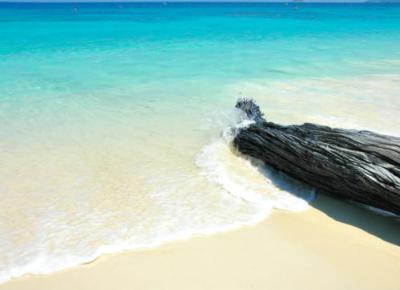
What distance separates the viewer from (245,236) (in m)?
4.22

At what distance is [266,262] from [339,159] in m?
1.54

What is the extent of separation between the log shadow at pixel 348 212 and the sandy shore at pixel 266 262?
0.04 feet

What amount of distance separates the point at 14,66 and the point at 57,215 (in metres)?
10.9

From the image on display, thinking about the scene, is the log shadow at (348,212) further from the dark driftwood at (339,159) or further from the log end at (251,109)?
the log end at (251,109)

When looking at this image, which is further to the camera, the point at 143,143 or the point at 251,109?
the point at 251,109

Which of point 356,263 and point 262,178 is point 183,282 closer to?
point 356,263

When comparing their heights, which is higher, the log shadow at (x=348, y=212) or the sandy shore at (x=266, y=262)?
the log shadow at (x=348, y=212)

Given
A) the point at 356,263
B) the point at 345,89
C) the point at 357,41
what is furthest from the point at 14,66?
the point at 357,41

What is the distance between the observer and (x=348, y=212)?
4605 millimetres

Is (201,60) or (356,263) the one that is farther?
(201,60)

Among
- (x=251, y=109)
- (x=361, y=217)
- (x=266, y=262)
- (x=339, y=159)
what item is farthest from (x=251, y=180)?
(x=251, y=109)

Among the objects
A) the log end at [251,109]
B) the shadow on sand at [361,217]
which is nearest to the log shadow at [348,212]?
the shadow on sand at [361,217]

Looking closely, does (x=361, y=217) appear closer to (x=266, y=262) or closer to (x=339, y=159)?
(x=339, y=159)

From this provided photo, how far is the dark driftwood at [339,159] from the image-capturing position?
4.27 metres
